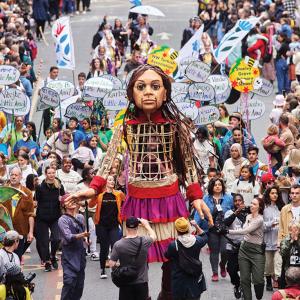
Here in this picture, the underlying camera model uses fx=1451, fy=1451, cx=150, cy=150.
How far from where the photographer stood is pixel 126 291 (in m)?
16.3

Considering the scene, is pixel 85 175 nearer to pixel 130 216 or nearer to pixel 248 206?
pixel 248 206

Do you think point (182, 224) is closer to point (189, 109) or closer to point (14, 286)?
point (14, 286)

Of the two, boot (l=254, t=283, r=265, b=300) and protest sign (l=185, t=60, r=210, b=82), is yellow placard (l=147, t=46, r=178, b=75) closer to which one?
protest sign (l=185, t=60, r=210, b=82)

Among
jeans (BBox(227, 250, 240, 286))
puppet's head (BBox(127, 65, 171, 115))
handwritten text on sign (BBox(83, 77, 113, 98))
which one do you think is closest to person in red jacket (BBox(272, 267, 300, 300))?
puppet's head (BBox(127, 65, 171, 115))

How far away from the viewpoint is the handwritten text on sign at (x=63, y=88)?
2664 centimetres

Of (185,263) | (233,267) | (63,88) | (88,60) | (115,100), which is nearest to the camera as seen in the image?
(185,263)

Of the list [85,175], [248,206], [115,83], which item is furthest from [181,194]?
[115,83]

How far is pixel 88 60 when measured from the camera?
4250 cm

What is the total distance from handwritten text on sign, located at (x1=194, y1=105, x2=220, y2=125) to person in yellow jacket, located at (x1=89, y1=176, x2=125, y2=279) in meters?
4.34

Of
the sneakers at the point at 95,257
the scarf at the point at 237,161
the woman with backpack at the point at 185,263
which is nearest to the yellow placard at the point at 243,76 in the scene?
the scarf at the point at 237,161

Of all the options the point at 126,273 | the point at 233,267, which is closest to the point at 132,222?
the point at 126,273

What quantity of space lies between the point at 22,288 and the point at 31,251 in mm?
6648

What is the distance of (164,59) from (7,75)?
11.4ft

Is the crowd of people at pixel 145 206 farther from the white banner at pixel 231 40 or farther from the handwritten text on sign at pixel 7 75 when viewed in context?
the white banner at pixel 231 40
